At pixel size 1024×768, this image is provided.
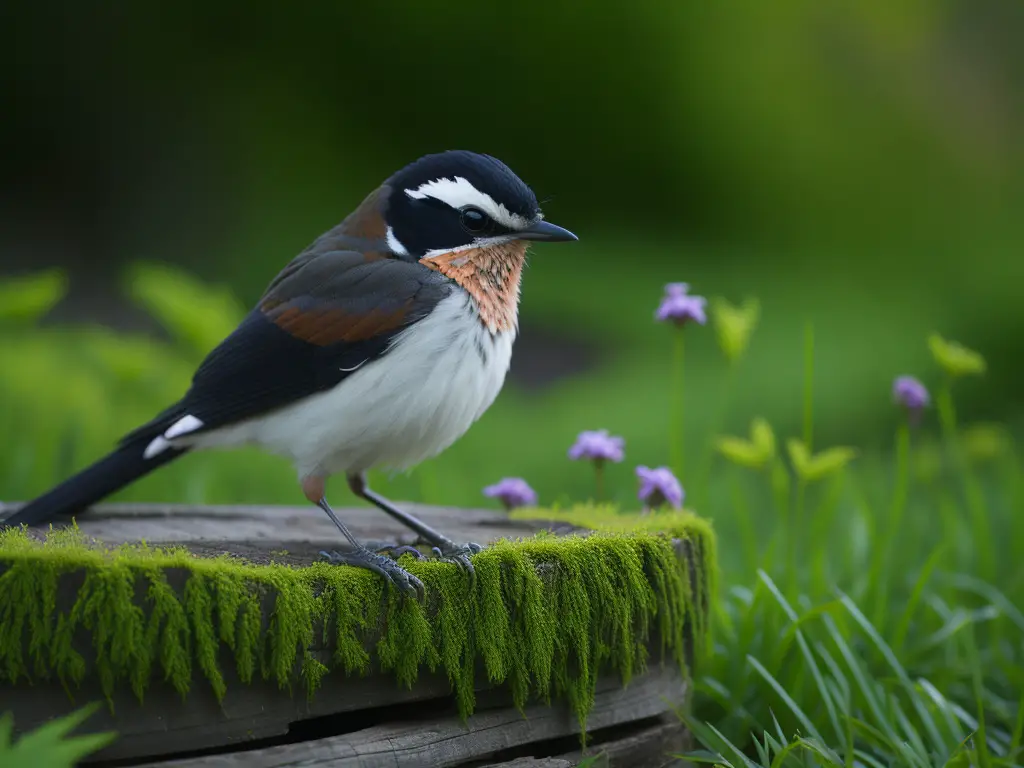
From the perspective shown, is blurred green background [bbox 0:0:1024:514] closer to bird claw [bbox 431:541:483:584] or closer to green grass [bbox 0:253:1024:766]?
green grass [bbox 0:253:1024:766]

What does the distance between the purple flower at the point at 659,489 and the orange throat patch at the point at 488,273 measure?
0.81 metres

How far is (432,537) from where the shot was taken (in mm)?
3486

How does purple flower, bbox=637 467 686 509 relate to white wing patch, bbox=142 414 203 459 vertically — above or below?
below

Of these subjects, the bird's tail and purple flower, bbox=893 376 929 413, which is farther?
purple flower, bbox=893 376 929 413

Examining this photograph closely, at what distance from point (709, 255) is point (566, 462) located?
528 centimetres

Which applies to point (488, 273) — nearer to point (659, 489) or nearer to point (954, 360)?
point (659, 489)

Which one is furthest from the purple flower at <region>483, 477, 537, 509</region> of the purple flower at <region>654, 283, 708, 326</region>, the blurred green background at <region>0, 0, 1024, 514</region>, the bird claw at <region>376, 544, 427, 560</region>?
the blurred green background at <region>0, 0, 1024, 514</region>

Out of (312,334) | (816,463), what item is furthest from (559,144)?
(312,334)

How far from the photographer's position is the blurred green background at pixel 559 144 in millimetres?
11922

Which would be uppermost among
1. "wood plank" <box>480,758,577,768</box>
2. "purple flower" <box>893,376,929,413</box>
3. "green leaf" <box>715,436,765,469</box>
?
"purple flower" <box>893,376,929,413</box>

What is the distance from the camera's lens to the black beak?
3.41 m

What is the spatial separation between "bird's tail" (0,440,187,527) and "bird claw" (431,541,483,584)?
94 centimetres

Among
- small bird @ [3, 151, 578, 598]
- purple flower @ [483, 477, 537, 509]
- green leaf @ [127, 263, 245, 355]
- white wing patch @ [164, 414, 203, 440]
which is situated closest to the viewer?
small bird @ [3, 151, 578, 598]

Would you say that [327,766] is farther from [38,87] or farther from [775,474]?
[38,87]
